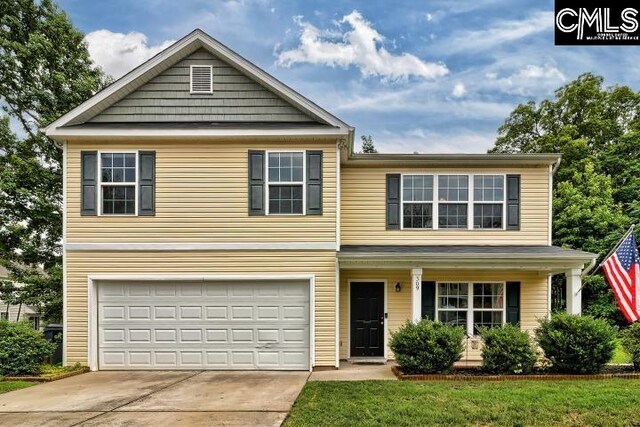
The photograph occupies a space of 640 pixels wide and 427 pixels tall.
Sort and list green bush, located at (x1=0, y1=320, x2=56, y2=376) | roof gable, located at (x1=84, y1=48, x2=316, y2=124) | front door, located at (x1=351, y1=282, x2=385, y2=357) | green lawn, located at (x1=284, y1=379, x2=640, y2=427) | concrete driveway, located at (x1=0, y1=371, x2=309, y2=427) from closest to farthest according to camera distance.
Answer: green lawn, located at (x1=284, y1=379, x2=640, y2=427), concrete driveway, located at (x1=0, y1=371, x2=309, y2=427), green bush, located at (x1=0, y1=320, x2=56, y2=376), roof gable, located at (x1=84, y1=48, x2=316, y2=124), front door, located at (x1=351, y1=282, x2=385, y2=357)

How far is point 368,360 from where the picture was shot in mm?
12789

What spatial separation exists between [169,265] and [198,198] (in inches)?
66.5

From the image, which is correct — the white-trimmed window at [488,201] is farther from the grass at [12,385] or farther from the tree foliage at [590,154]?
the grass at [12,385]

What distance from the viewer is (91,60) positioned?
60.1ft

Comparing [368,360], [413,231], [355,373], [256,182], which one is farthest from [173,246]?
[413,231]

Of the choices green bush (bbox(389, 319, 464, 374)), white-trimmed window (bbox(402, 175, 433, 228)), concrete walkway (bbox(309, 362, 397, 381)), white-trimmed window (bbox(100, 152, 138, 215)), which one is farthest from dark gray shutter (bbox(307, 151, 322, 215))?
white-trimmed window (bbox(100, 152, 138, 215))

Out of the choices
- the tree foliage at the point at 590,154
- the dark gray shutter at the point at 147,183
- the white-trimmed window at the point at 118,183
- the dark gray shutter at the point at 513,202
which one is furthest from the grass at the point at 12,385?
the tree foliage at the point at 590,154

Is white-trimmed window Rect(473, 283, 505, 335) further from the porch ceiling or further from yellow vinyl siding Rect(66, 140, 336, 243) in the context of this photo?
yellow vinyl siding Rect(66, 140, 336, 243)

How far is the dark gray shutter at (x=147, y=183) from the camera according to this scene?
11875 millimetres

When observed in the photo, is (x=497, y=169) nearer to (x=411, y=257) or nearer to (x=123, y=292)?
(x=411, y=257)

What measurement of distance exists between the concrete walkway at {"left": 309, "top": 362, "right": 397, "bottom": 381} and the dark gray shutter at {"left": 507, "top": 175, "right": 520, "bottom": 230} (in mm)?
4890

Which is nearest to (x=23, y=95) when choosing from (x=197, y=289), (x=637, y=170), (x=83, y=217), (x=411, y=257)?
(x=83, y=217)

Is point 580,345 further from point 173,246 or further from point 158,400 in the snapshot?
point 173,246

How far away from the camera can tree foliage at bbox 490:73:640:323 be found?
21.1 meters
